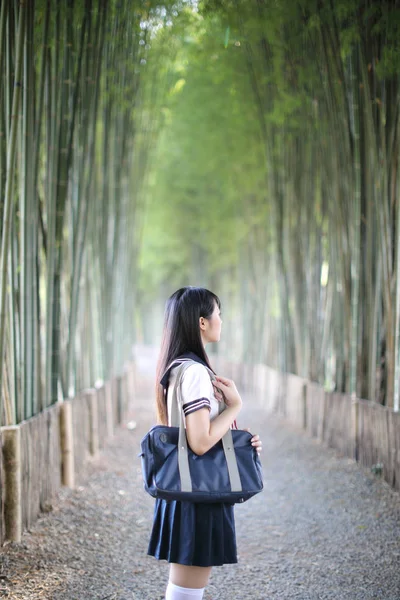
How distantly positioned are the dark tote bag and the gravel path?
34.3 inches

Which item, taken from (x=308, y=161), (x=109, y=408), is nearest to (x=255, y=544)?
(x=109, y=408)

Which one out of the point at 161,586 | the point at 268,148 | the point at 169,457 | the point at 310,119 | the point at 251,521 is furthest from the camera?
the point at 268,148

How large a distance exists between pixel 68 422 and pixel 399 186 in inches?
81.9

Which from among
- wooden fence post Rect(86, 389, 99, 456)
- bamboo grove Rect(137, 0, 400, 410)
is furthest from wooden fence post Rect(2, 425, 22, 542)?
bamboo grove Rect(137, 0, 400, 410)

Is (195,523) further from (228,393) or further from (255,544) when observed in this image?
(255,544)

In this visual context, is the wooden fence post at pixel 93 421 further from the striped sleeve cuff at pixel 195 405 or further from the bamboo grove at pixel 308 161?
the striped sleeve cuff at pixel 195 405

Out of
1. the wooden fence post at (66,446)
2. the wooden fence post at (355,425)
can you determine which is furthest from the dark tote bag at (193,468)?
the wooden fence post at (355,425)

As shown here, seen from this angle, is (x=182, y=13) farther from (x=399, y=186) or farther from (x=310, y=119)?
(x=399, y=186)

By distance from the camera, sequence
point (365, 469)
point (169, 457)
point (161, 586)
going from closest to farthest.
Result: 1. point (169, 457)
2. point (161, 586)
3. point (365, 469)

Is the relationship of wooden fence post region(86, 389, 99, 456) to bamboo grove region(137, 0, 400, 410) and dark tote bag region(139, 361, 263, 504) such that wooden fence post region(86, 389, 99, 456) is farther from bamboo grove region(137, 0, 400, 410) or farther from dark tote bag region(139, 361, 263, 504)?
dark tote bag region(139, 361, 263, 504)

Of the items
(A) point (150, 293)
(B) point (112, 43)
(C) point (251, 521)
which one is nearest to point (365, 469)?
(C) point (251, 521)

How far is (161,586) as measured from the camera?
7.33 feet

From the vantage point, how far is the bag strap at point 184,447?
56.7 inches

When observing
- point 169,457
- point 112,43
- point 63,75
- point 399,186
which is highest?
point 112,43
